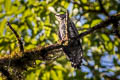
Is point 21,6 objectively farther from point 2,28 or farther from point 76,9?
point 76,9

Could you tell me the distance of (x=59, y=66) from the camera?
8.66ft

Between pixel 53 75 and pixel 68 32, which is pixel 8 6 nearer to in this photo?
pixel 53 75

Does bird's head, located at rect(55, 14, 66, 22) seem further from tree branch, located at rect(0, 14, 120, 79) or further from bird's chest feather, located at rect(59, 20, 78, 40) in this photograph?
tree branch, located at rect(0, 14, 120, 79)

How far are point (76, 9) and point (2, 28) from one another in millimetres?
773

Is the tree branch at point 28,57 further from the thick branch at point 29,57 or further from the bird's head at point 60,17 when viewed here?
the bird's head at point 60,17

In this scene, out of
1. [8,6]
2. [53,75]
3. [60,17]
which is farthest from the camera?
[53,75]

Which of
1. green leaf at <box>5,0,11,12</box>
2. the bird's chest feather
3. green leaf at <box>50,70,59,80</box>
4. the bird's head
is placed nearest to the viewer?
the bird's chest feather

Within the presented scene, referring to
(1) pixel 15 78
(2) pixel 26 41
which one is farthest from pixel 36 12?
(1) pixel 15 78

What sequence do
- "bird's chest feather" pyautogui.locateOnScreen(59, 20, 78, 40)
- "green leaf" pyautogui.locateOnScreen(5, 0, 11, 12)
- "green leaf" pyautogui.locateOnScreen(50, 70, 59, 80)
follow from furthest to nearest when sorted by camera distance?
"green leaf" pyautogui.locateOnScreen(50, 70, 59, 80)
"green leaf" pyautogui.locateOnScreen(5, 0, 11, 12)
"bird's chest feather" pyautogui.locateOnScreen(59, 20, 78, 40)

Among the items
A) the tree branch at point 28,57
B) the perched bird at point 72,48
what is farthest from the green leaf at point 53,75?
the perched bird at point 72,48

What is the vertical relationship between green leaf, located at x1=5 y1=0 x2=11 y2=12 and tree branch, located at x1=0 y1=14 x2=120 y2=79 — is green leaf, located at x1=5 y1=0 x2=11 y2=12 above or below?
above

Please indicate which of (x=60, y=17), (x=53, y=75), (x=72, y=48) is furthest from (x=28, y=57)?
(x=53, y=75)

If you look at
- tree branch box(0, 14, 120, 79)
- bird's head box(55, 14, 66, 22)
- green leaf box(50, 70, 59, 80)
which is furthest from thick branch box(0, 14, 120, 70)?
green leaf box(50, 70, 59, 80)

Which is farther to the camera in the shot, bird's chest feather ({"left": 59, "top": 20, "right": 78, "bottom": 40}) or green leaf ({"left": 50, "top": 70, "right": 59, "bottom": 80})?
green leaf ({"left": 50, "top": 70, "right": 59, "bottom": 80})
